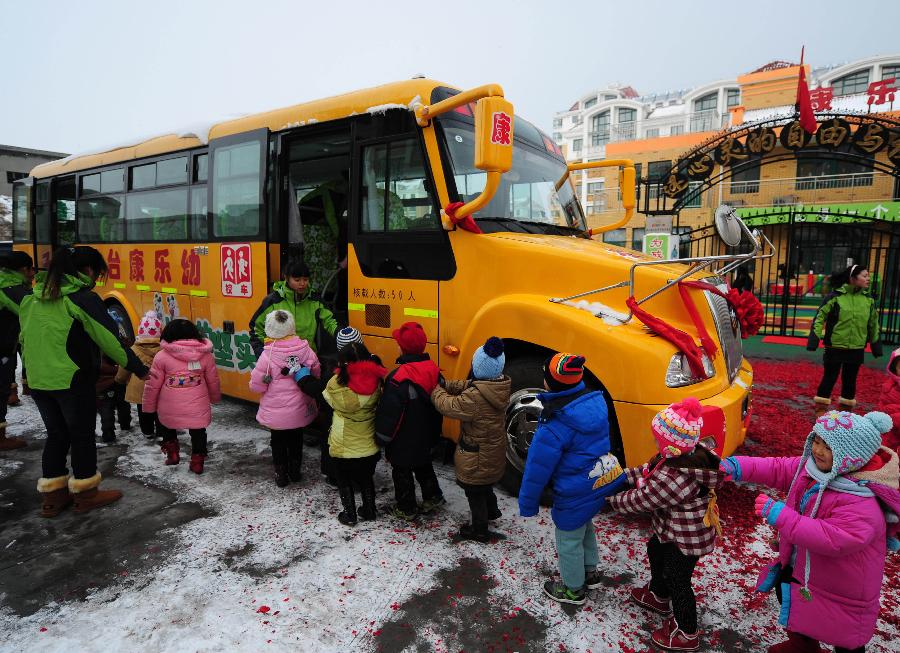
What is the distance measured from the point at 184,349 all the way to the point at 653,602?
4.13 metres

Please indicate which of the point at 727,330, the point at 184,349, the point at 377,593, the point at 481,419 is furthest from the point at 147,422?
the point at 727,330

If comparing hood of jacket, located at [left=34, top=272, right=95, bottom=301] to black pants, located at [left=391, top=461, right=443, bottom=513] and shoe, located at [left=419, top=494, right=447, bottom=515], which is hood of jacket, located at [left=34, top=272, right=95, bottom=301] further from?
shoe, located at [left=419, top=494, right=447, bottom=515]

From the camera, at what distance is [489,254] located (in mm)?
4137

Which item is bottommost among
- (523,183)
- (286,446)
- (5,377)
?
(286,446)

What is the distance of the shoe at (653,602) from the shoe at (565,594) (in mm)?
295

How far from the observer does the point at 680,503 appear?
2504 mm

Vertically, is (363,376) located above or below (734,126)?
below

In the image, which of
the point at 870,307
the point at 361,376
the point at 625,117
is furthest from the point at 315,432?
the point at 625,117

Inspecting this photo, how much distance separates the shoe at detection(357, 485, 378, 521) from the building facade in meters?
14.3

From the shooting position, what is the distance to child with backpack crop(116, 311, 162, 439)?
18.2 ft

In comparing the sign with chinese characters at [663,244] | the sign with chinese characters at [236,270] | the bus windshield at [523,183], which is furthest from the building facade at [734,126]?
the sign with chinese characters at [236,270]

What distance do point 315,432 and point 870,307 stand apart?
20.6 feet

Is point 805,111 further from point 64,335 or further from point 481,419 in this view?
point 64,335

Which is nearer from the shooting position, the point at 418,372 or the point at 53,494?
the point at 418,372
